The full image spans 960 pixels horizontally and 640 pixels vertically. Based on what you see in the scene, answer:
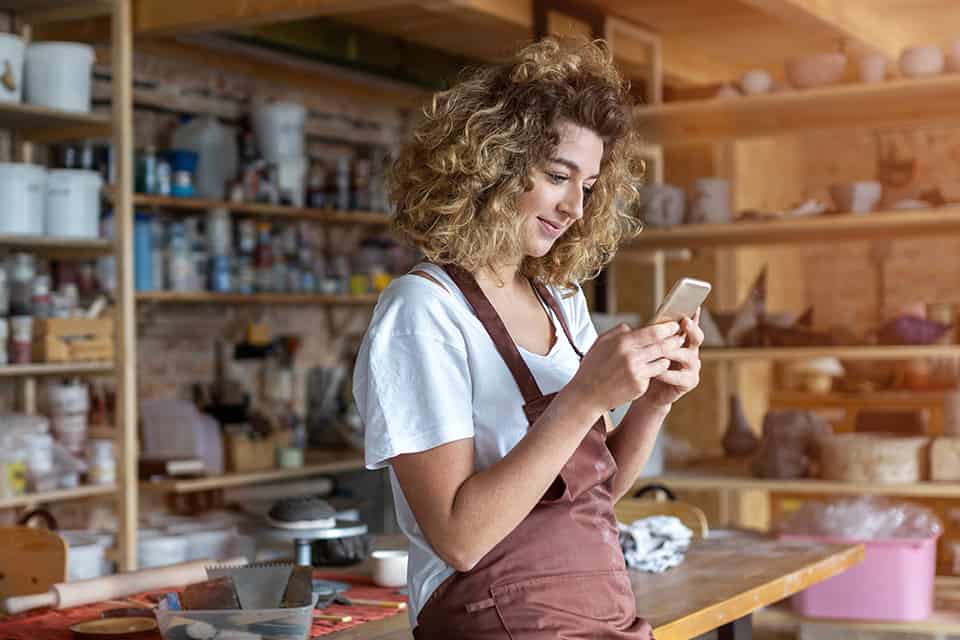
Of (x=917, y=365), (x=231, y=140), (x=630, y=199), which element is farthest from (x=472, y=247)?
(x=917, y=365)

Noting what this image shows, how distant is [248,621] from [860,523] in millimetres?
2488

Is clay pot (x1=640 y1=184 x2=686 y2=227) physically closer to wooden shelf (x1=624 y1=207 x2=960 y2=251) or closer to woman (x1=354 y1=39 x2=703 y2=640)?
wooden shelf (x1=624 y1=207 x2=960 y2=251)

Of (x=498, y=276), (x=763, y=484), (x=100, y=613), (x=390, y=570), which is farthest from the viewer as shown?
(x=763, y=484)

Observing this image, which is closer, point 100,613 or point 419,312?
point 419,312

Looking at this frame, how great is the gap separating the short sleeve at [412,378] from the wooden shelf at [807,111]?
3069mm

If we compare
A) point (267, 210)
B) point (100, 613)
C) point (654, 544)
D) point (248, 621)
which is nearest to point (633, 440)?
point (248, 621)

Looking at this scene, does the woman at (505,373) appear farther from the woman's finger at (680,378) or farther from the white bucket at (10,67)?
the white bucket at (10,67)

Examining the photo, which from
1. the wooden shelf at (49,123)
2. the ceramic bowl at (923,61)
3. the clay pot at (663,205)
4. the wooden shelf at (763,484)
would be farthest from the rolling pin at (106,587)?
the ceramic bowl at (923,61)

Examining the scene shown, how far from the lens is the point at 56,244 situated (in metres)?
4.38

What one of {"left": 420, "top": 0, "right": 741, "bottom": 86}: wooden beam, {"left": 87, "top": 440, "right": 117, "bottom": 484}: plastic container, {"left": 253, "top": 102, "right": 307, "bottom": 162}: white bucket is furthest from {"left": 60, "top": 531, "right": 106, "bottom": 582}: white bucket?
{"left": 420, "top": 0, "right": 741, "bottom": 86}: wooden beam

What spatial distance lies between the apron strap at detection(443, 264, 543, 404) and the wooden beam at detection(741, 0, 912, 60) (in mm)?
3237

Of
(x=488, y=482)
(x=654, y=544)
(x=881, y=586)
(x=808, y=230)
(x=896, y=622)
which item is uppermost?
(x=808, y=230)

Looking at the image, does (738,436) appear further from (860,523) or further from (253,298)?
Answer: (253,298)

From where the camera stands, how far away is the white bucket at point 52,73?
4281 millimetres
